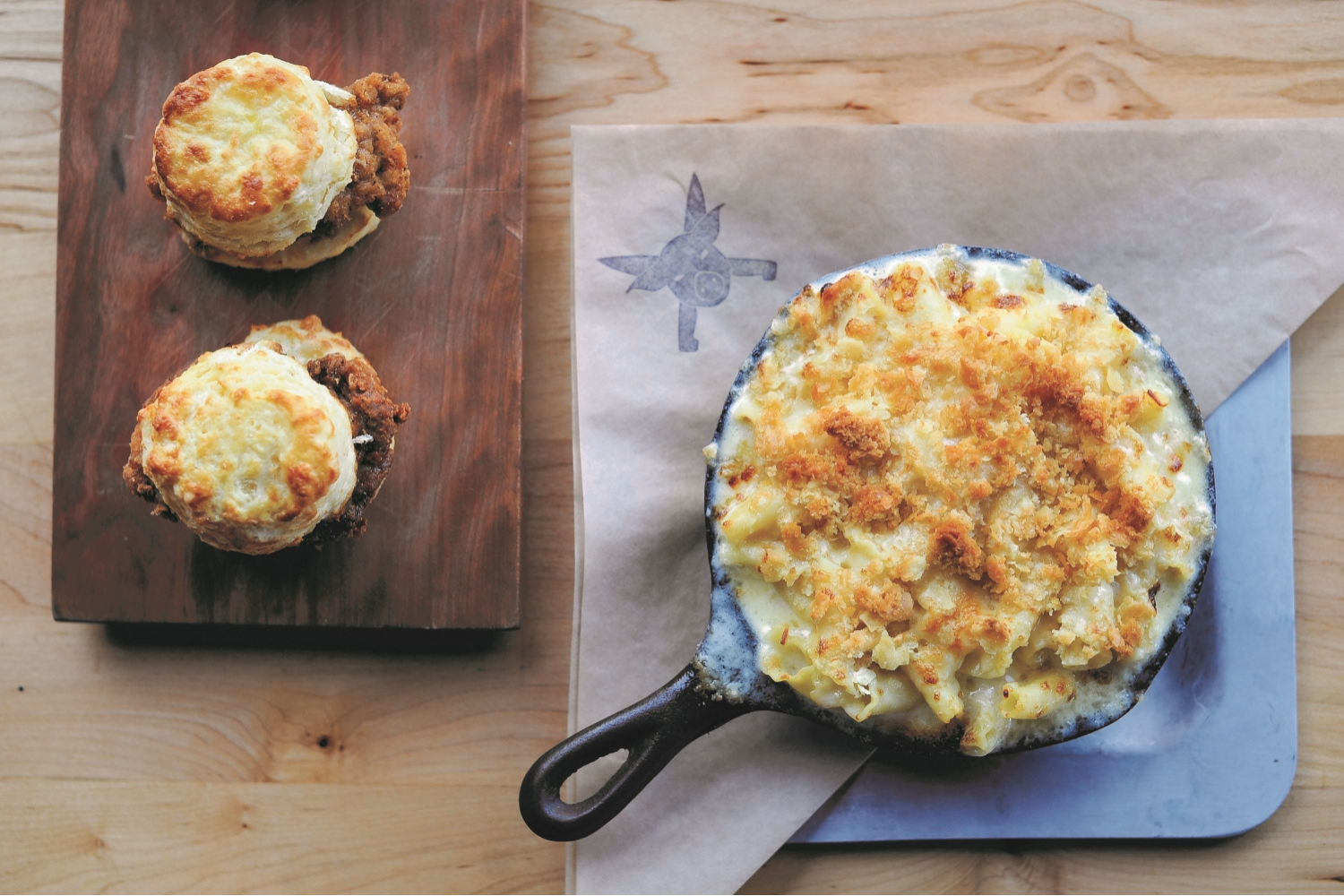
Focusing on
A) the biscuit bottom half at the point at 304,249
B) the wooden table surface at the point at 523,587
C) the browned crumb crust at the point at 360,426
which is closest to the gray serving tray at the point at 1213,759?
the wooden table surface at the point at 523,587

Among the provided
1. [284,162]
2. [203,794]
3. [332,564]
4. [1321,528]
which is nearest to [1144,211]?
[1321,528]

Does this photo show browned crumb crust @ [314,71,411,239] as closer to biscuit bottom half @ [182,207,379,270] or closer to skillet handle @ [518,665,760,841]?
biscuit bottom half @ [182,207,379,270]

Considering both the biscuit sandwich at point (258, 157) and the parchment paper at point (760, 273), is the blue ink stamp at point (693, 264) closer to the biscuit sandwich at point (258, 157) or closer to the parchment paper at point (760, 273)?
the parchment paper at point (760, 273)

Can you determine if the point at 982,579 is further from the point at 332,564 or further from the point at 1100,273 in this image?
the point at 332,564

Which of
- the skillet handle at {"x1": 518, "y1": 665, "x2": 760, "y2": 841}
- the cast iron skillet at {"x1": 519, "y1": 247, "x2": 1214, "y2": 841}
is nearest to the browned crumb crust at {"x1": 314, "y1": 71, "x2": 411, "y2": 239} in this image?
the cast iron skillet at {"x1": 519, "y1": 247, "x2": 1214, "y2": 841}

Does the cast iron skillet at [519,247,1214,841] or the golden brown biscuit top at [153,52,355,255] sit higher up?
the golden brown biscuit top at [153,52,355,255]

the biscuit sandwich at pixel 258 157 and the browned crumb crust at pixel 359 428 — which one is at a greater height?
the biscuit sandwich at pixel 258 157
